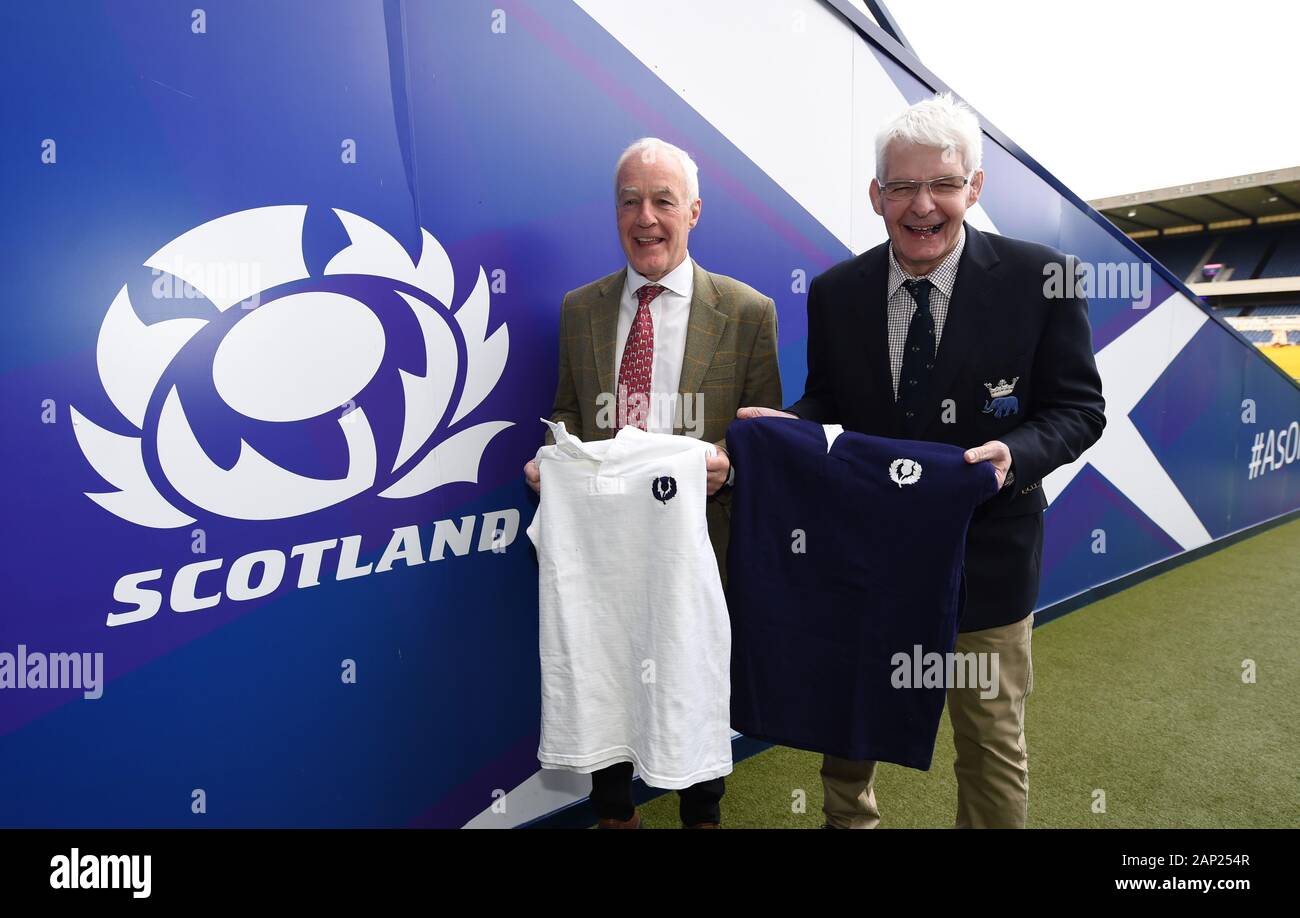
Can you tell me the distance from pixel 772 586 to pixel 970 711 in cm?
49

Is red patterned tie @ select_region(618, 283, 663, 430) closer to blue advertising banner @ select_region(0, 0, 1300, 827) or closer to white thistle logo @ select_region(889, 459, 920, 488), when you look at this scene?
blue advertising banner @ select_region(0, 0, 1300, 827)

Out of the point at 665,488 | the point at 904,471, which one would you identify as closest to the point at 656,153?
the point at 665,488

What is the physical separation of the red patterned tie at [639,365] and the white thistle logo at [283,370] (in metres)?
0.38

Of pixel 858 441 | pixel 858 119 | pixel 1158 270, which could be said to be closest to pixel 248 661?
pixel 858 441

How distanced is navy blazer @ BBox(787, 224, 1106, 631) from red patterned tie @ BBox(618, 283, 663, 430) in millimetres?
482

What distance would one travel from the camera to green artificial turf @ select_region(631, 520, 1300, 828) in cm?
204

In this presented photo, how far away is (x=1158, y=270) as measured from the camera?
3980 mm

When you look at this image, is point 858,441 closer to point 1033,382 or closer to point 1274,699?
point 1033,382

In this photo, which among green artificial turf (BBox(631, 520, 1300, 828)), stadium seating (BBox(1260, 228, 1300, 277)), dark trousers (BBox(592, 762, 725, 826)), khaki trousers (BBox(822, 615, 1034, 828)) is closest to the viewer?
khaki trousers (BBox(822, 615, 1034, 828))

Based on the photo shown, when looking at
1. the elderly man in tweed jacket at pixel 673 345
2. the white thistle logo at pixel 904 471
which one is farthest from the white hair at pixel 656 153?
the white thistle logo at pixel 904 471

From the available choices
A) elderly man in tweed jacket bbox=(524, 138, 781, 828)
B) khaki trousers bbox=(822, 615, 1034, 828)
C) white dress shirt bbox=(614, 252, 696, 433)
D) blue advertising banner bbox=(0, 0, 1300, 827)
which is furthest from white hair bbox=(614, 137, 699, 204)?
khaki trousers bbox=(822, 615, 1034, 828)

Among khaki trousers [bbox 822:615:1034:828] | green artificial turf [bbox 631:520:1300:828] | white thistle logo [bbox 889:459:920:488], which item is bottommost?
green artificial turf [bbox 631:520:1300:828]

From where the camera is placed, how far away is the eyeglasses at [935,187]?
1299mm

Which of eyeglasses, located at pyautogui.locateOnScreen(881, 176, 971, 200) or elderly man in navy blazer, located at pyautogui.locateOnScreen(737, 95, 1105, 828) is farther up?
eyeglasses, located at pyautogui.locateOnScreen(881, 176, 971, 200)
